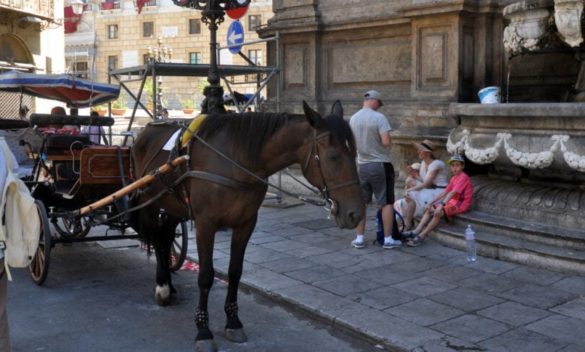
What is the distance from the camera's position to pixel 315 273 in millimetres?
7172

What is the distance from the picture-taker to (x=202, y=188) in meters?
5.24

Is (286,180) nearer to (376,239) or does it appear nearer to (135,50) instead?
(376,239)

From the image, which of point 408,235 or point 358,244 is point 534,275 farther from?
point 358,244

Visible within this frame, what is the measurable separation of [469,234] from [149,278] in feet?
11.9

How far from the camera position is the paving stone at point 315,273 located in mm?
6965

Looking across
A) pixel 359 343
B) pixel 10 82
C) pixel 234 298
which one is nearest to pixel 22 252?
pixel 234 298

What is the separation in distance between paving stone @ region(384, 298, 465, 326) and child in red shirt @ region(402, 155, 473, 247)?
2381mm

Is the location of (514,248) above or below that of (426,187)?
below

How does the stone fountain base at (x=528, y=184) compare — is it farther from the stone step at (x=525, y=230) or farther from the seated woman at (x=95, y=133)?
the seated woman at (x=95, y=133)

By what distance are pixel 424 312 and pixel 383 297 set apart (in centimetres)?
55

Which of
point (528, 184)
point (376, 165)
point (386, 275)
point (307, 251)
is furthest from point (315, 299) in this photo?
point (528, 184)

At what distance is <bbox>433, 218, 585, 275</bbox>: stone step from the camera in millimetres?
6855

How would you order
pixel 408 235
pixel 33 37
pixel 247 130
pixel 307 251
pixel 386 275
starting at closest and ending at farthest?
pixel 247 130 → pixel 386 275 → pixel 307 251 → pixel 408 235 → pixel 33 37

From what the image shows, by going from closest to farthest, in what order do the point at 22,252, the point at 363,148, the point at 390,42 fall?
the point at 22,252
the point at 363,148
the point at 390,42
